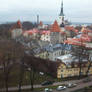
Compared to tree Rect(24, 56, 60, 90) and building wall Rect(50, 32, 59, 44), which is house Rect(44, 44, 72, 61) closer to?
tree Rect(24, 56, 60, 90)

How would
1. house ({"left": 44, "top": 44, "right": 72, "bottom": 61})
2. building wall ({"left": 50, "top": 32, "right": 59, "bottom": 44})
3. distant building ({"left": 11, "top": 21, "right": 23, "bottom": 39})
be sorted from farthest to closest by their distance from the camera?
distant building ({"left": 11, "top": 21, "right": 23, "bottom": 39}) < building wall ({"left": 50, "top": 32, "right": 59, "bottom": 44}) < house ({"left": 44, "top": 44, "right": 72, "bottom": 61})

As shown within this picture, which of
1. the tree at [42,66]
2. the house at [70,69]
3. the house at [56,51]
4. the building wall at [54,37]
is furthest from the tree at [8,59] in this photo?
the building wall at [54,37]

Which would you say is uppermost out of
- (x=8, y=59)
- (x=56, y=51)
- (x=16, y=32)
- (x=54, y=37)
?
(x=8, y=59)

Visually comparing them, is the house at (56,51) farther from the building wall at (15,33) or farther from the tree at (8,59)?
the building wall at (15,33)

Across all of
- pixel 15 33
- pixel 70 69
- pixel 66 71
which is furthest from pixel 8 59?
pixel 15 33

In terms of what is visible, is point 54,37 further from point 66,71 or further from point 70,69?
point 66,71

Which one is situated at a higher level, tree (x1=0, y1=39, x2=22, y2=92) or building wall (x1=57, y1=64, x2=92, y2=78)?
tree (x1=0, y1=39, x2=22, y2=92)

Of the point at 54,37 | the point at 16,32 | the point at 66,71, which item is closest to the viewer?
the point at 66,71

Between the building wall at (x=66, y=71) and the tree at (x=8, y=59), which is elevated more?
the tree at (x=8, y=59)

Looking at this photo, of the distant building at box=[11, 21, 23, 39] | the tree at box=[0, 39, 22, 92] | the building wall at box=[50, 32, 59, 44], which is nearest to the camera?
the tree at box=[0, 39, 22, 92]

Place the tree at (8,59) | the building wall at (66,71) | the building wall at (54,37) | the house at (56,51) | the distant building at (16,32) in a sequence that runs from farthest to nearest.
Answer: the distant building at (16,32) → the building wall at (54,37) → the house at (56,51) → the building wall at (66,71) → the tree at (8,59)

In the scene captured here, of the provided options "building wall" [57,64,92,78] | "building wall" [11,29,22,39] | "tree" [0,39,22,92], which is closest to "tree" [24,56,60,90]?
"building wall" [57,64,92,78]

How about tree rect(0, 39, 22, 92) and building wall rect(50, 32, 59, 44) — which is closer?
tree rect(0, 39, 22, 92)

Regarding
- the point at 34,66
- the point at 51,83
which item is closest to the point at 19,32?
the point at 34,66
